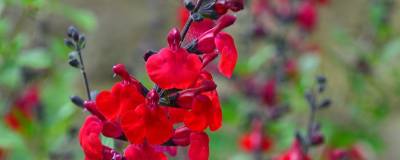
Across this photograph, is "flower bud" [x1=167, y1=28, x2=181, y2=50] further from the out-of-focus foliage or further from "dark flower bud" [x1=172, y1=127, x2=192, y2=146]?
the out-of-focus foliage

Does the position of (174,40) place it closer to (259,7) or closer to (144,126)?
(144,126)

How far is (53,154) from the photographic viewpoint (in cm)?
220

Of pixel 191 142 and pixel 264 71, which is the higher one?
pixel 264 71

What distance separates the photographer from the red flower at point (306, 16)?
10.9ft

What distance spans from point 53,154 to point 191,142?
1115 mm

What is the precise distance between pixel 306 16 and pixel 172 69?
2349mm

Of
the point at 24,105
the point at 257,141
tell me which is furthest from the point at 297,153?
the point at 24,105

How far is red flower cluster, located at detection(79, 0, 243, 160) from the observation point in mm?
1114

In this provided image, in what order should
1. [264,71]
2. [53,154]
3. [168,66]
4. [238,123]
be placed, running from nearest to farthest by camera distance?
[168,66]
[53,154]
[238,123]
[264,71]

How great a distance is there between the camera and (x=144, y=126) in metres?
1.13

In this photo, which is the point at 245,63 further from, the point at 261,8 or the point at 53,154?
the point at 53,154

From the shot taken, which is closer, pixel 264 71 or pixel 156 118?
pixel 156 118

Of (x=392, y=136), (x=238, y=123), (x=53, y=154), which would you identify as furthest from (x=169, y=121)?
(x=392, y=136)

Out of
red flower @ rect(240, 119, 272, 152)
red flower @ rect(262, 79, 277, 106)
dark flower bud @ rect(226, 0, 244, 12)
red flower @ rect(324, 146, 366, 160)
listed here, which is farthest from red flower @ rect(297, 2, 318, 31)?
dark flower bud @ rect(226, 0, 244, 12)
